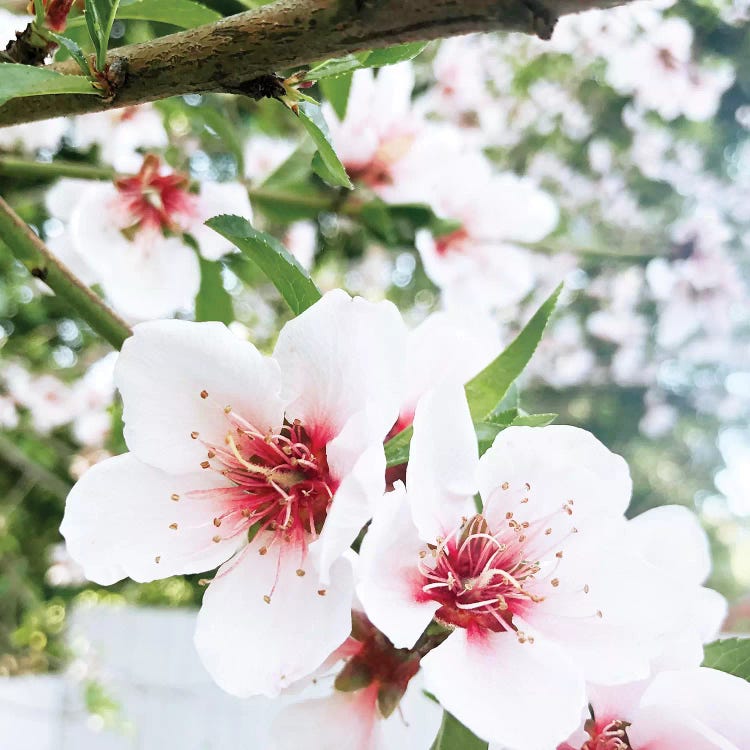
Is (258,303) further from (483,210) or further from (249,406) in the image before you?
(249,406)

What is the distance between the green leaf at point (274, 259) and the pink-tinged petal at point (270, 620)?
A: 0.14 m

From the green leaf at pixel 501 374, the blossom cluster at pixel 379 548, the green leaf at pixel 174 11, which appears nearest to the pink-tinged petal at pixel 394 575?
the blossom cluster at pixel 379 548

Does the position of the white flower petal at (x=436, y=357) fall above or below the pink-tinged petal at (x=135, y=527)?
above

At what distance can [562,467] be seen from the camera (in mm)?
413

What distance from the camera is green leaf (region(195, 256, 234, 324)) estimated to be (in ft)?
2.42

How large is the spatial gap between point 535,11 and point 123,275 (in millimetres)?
542

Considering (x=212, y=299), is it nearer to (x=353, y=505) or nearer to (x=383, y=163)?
(x=383, y=163)

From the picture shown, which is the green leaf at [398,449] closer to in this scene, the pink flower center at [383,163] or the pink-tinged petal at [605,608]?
the pink-tinged petal at [605,608]

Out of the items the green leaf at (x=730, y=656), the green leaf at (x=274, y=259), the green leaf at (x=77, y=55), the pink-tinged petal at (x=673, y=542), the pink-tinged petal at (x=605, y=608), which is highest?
the green leaf at (x=77, y=55)

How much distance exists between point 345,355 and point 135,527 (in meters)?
0.15

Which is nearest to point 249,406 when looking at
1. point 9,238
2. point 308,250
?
point 9,238

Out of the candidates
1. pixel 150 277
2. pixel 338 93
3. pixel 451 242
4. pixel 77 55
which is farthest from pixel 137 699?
pixel 77 55

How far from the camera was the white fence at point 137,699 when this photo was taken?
2484 mm

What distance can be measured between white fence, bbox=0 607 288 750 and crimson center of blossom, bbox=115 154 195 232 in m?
1.99
